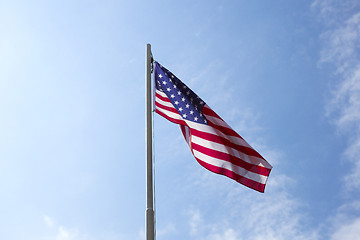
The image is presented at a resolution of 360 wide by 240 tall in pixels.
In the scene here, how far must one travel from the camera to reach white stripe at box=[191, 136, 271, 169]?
12.6 meters

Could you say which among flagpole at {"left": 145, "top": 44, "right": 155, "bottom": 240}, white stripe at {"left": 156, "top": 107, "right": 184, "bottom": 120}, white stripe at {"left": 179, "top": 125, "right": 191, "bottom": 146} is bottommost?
flagpole at {"left": 145, "top": 44, "right": 155, "bottom": 240}

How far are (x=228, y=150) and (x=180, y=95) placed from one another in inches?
85.2

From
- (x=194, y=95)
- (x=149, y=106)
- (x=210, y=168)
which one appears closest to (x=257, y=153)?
(x=210, y=168)

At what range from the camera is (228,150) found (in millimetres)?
12703

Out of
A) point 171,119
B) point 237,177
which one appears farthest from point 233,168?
point 171,119

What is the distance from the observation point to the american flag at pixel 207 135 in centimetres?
1241

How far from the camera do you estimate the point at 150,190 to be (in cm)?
1052

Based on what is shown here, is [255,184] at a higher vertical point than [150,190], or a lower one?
higher

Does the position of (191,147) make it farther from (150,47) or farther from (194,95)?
(150,47)

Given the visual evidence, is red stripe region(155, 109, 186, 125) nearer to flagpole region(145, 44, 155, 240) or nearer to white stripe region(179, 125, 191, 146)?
white stripe region(179, 125, 191, 146)

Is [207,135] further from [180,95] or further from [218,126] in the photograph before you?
[180,95]

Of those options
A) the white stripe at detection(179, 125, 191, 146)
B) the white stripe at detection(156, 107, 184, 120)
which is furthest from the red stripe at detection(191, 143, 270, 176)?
the white stripe at detection(156, 107, 184, 120)

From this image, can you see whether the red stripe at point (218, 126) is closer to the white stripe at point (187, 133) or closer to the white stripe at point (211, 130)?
the white stripe at point (211, 130)

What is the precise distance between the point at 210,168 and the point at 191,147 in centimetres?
93
